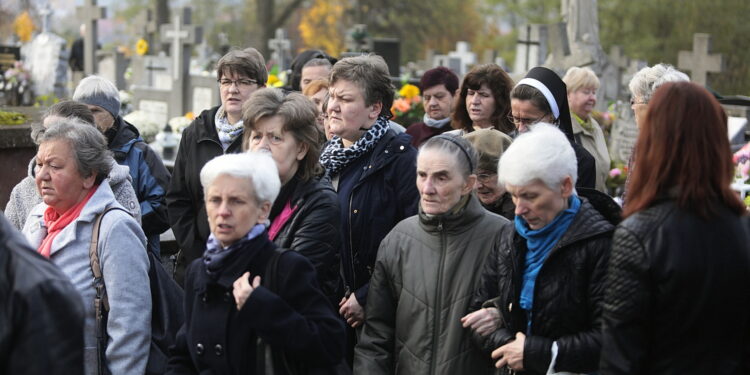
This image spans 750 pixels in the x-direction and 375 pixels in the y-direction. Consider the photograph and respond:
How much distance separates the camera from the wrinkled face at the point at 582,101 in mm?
7258

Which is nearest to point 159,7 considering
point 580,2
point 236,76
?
point 580,2

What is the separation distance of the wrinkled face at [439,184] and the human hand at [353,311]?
0.67 meters

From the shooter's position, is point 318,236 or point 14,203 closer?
point 318,236

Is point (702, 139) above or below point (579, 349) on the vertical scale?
above

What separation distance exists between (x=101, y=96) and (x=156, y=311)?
6.02ft

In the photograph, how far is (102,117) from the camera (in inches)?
222

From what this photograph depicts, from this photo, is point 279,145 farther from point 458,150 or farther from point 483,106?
point 483,106

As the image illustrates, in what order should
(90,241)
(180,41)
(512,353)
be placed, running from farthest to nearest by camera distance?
(180,41) → (90,241) → (512,353)

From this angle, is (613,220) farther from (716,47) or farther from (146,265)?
(716,47)

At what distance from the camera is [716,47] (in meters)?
28.8

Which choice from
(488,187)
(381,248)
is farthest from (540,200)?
(488,187)

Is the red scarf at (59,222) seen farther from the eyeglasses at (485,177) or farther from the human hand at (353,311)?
the eyeglasses at (485,177)

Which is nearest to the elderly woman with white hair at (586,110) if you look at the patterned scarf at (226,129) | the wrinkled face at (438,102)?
the wrinkled face at (438,102)

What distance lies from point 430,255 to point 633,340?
120 cm
